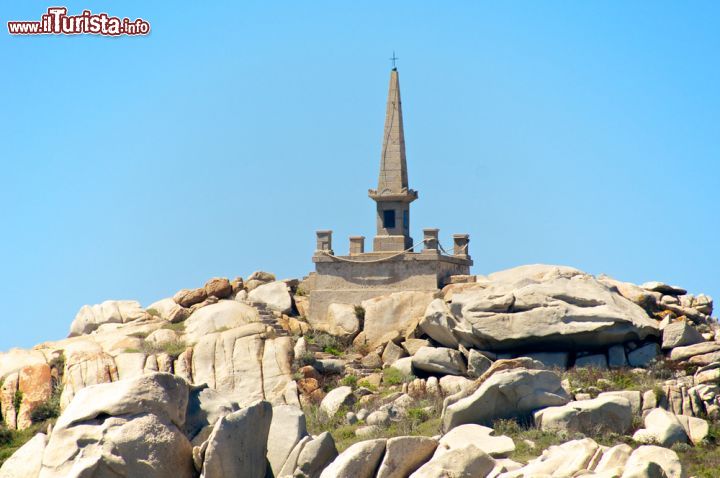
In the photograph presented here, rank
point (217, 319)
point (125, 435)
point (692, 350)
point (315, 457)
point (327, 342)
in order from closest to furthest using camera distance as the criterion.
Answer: point (125, 435)
point (315, 457)
point (692, 350)
point (327, 342)
point (217, 319)

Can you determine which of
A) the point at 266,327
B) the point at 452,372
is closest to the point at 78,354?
the point at 266,327

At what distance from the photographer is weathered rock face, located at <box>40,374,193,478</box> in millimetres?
22156

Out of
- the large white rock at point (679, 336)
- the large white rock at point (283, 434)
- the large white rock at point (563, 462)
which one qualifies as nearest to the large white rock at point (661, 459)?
the large white rock at point (563, 462)

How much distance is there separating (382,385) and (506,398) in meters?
7.83

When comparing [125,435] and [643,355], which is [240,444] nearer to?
[125,435]

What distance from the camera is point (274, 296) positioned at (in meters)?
40.0

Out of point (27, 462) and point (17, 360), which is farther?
point (17, 360)

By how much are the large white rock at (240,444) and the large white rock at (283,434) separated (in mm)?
695

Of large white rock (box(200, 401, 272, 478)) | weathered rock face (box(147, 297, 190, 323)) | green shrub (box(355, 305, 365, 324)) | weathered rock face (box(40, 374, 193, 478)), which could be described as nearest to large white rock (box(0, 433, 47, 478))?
weathered rock face (box(40, 374, 193, 478))

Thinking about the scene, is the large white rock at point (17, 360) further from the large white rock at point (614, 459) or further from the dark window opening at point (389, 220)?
the large white rock at point (614, 459)

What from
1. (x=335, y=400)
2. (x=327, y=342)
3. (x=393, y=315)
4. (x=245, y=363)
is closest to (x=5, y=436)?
(x=245, y=363)

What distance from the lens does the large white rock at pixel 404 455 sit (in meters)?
23.2

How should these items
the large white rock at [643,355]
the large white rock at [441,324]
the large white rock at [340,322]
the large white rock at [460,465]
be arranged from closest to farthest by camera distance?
the large white rock at [460,465], the large white rock at [643,355], the large white rock at [441,324], the large white rock at [340,322]

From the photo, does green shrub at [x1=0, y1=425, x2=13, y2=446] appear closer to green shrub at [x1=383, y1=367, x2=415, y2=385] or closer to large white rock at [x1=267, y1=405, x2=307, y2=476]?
large white rock at [x1=267, y1=405, x2=307, y2=476]
